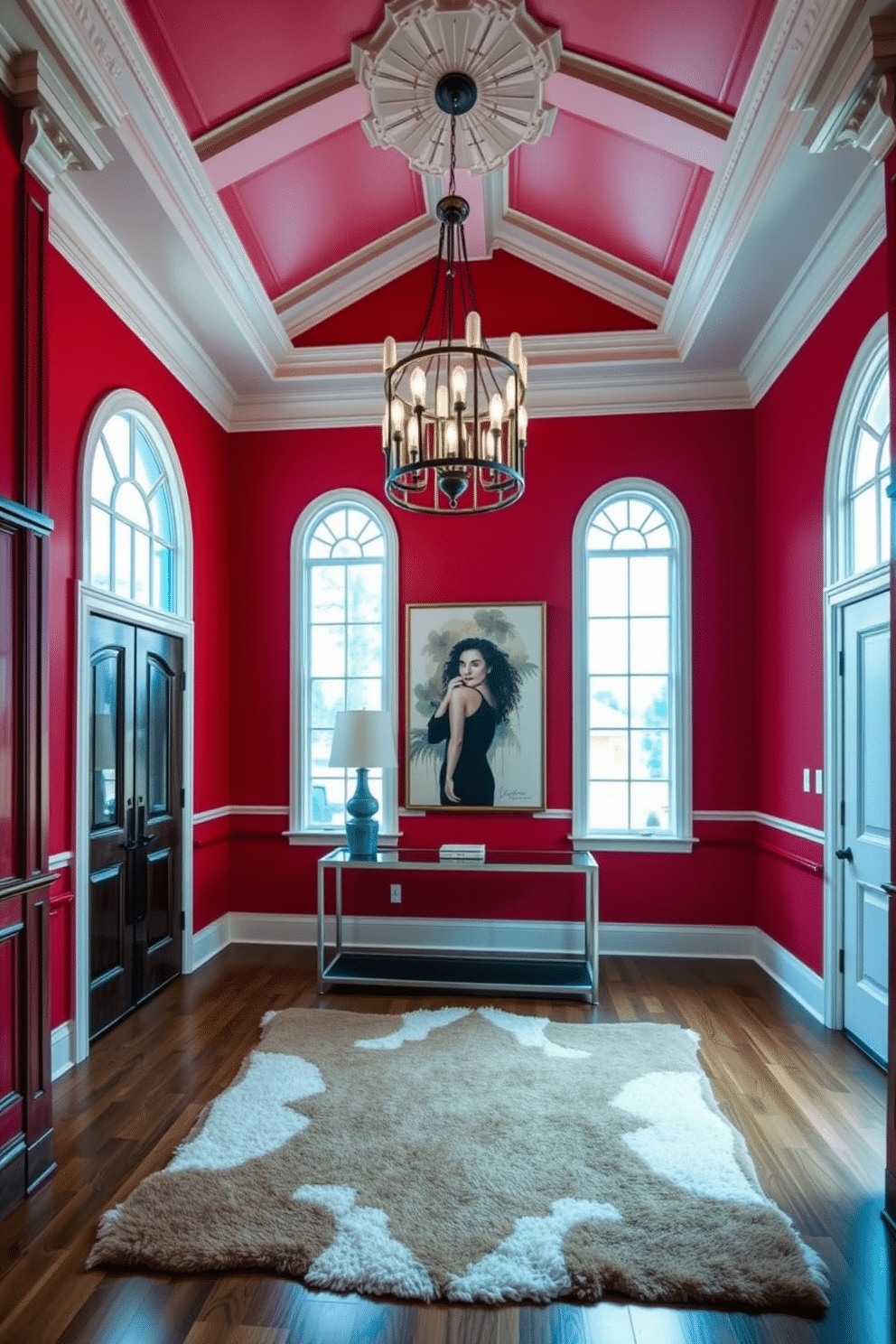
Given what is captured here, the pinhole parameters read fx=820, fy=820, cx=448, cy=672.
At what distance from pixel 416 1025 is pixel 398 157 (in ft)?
14.6

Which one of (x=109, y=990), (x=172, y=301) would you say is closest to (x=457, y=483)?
(x=172, y=301)

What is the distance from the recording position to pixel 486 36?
335cm

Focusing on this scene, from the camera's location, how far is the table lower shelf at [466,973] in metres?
4.39

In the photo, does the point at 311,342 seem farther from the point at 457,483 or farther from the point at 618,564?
the point at 457,483

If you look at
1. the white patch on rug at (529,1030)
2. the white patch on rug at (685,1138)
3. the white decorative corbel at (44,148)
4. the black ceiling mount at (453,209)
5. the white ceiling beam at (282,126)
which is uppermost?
the white ceiling beam at (282,126)

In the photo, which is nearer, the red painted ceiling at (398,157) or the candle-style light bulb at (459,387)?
the candle-style light bulb at (459,387)

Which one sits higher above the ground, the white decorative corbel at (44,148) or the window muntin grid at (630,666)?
the white decorative corbel at (44,148)

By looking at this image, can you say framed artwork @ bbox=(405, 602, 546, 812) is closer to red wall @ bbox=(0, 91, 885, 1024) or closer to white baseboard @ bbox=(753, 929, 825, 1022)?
red wall @ bbox=(0, 91, 885, 1024)

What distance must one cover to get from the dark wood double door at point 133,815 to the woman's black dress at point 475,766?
5.65 feet

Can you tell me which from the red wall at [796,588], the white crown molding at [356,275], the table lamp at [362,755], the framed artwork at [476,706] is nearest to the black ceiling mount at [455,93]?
the white crown molding at [356,275]

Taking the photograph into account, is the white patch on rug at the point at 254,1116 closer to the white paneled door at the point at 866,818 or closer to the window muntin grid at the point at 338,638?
the window muntin grid at the point at 338,638

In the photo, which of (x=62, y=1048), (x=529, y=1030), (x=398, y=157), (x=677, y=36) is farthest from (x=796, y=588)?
(x=62, y=1048)

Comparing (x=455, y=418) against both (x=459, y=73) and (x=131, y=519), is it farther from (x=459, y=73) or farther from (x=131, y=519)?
(x=131, y=519)

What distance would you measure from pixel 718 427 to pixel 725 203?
1.71 m
